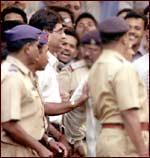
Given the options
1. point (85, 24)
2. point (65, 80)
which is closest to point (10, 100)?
point (65, 80)

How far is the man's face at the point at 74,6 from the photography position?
27.8ft

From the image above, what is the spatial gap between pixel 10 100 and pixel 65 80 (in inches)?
78.1

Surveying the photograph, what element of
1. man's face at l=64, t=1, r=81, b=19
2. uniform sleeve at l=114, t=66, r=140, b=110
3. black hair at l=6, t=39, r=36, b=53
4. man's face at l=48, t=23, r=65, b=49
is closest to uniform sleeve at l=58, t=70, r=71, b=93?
man's face at l=48, t=23, r=65, b=49

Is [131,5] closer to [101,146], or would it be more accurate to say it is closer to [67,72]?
[67,72]

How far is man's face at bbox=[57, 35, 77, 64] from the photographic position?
714cm

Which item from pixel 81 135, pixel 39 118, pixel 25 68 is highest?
pixel 25 68

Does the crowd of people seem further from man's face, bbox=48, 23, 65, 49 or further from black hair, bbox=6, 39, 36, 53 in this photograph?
man's face, bbox=48, 23, 65, 49

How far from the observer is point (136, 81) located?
4.36 m

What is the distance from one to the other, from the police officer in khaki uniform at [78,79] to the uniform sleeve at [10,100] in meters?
0.53

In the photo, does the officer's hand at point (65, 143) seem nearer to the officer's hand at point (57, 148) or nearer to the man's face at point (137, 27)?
the officer's hand at point (57, 148)

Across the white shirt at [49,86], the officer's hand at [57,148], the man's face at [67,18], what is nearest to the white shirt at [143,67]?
the white shirt at [49,86]

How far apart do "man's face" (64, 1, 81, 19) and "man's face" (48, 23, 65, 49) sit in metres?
2.38

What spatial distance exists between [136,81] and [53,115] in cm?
120

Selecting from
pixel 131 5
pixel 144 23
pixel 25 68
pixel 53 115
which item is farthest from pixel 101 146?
pixel 131 5
